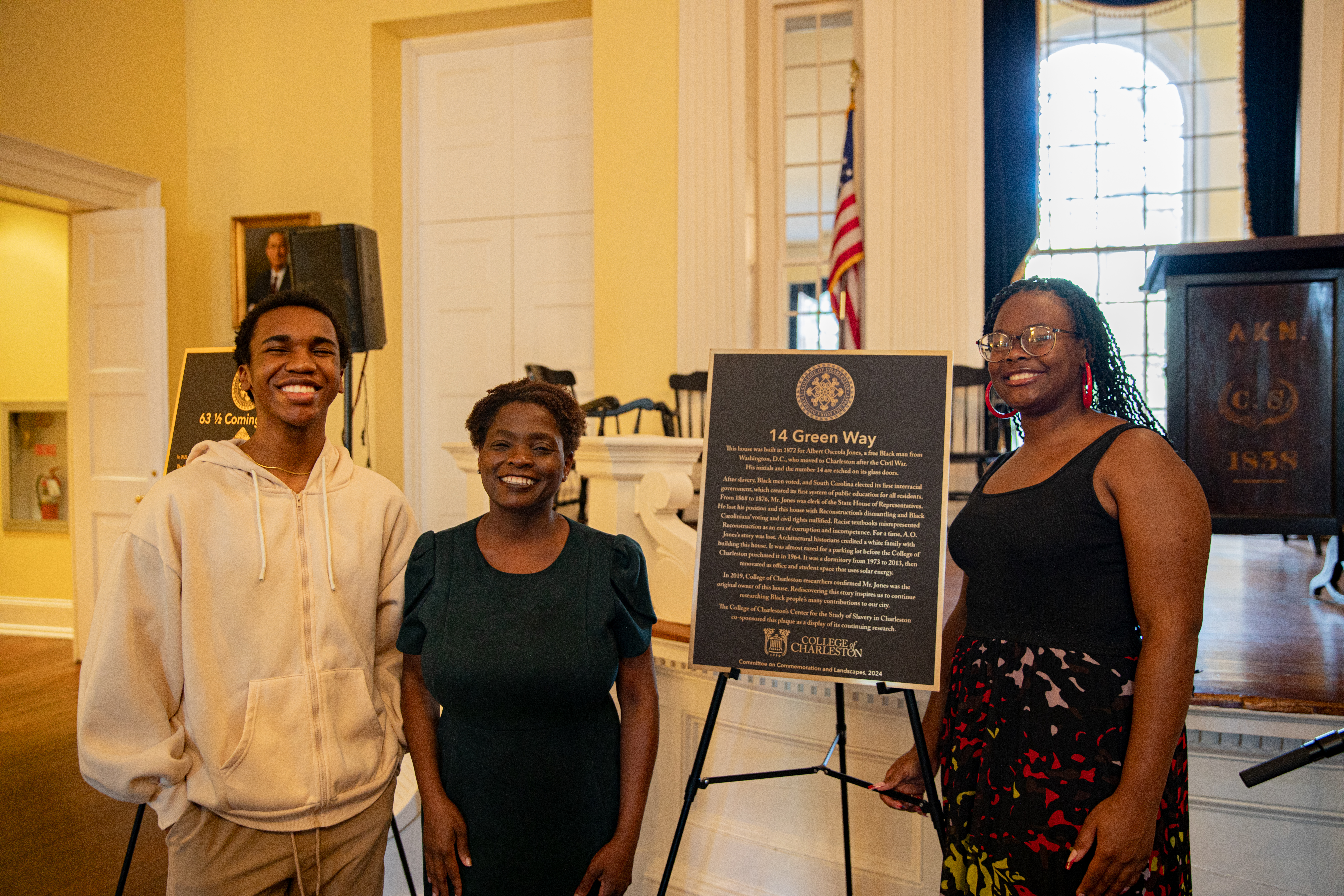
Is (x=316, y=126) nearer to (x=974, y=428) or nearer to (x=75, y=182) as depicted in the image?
(x=75, y=182)

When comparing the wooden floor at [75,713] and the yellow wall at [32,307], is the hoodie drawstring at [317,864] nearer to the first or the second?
the wooden floor at [75,713]

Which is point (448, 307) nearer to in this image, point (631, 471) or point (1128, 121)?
point (631, 471)

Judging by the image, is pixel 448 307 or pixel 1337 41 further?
pixel 448 307

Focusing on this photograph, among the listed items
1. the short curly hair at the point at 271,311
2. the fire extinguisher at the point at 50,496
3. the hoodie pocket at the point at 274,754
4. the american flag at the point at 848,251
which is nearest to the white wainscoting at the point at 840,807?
the hoodie pocket at the point at 274,754

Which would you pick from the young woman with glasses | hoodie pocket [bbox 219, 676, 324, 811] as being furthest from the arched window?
hoodie pocket [bbox 219, 676, 324, 811]

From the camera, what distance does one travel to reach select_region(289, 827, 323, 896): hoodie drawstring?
1.38 metres

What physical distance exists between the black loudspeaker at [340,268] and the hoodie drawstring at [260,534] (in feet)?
6.60

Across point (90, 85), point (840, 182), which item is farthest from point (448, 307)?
point (840, 182)

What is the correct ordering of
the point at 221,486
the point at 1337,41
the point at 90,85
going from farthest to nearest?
the point at 90,85
the point at 1337,41
the point at 221,486

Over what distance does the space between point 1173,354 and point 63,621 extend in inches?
275

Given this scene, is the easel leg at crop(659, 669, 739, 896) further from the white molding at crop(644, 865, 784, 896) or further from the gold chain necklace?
the gold chain necklace

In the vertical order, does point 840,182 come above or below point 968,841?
above

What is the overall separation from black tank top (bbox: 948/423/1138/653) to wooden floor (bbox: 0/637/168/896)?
2768mm

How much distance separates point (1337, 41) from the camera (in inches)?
192
